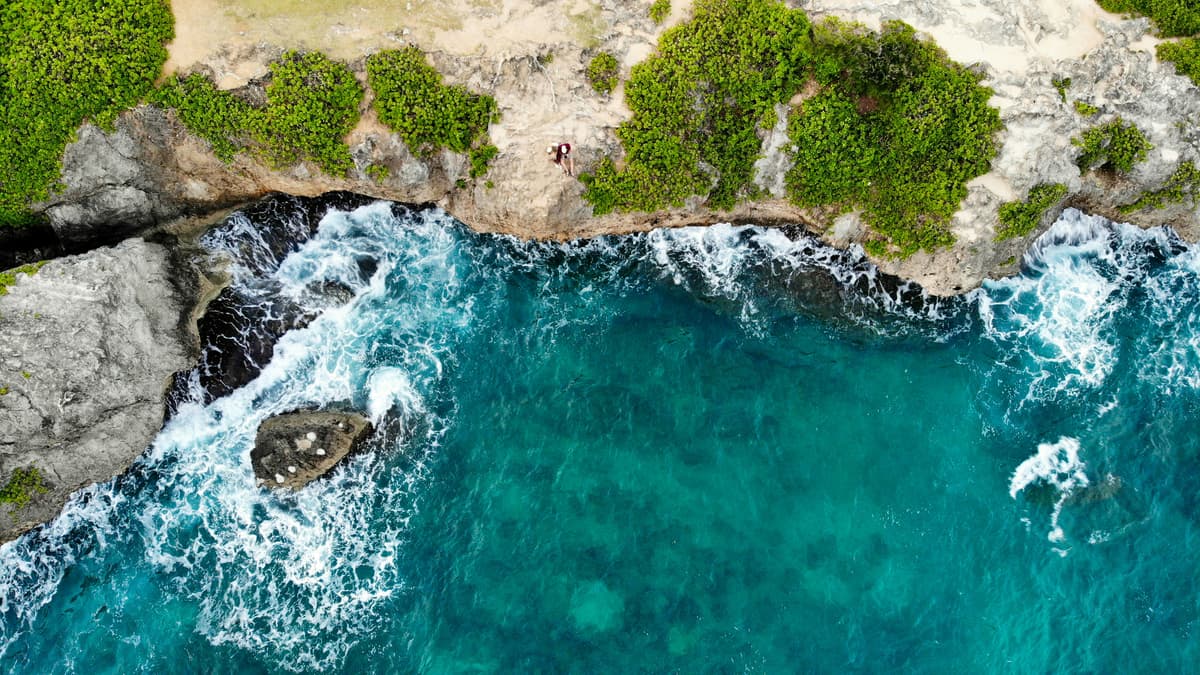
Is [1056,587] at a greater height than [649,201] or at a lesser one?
lesser

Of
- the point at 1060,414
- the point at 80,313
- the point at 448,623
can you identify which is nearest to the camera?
the point at 80,313

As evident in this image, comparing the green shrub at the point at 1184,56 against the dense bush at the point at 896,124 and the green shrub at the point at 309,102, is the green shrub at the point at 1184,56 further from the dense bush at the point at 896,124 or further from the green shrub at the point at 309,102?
the green shrub at the point at 309,102

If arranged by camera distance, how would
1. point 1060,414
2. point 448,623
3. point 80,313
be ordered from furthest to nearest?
point 1060,414
point 448,623
point 80,313

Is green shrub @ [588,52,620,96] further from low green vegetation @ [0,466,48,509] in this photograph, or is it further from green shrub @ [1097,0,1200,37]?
low green vegetation @ [0,466,48,509]

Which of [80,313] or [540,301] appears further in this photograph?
[540,301]

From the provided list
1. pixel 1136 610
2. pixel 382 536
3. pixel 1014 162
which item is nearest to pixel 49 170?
pixel 382 536

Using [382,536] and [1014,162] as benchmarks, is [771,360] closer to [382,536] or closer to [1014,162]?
[1014,162]
